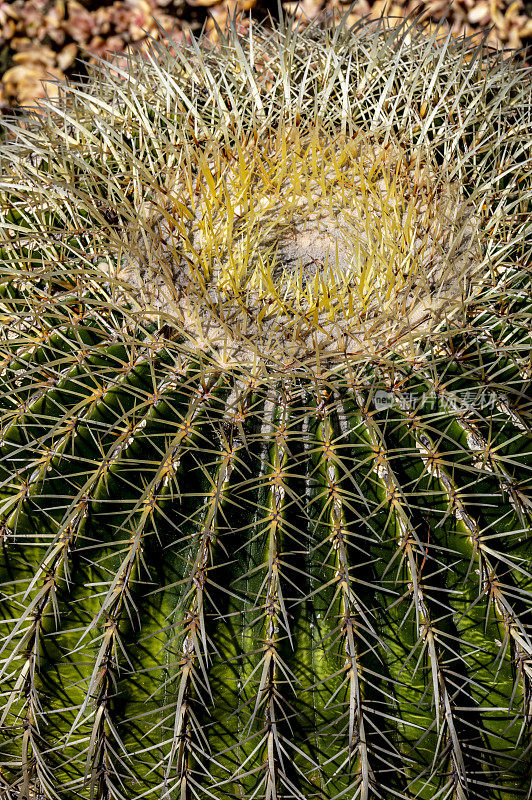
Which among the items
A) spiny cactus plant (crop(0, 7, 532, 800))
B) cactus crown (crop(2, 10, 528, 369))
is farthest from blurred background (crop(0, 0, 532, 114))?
spiny cactus plant (crop(0, 7, 532, 800))

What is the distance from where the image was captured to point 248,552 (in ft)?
4.00

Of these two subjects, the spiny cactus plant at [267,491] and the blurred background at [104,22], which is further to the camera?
the blurred background at [104,22]

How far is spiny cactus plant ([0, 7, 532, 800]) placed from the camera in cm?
117

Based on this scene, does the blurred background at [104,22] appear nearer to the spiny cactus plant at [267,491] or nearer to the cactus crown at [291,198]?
the cactus crown at [291,198]

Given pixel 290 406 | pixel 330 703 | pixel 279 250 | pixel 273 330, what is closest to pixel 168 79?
pixel 279 250

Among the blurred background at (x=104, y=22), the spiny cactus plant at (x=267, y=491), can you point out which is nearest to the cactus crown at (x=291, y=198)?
the spiny cactus plant at (x=267, y=491)

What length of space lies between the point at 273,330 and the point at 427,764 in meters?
0.80

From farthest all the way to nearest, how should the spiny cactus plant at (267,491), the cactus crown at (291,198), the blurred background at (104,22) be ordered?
the blurred background at (104,22) → the cactus crown at (291,198) → the spiny cactus plant at (267,491)

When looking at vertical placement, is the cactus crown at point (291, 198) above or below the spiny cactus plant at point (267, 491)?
above

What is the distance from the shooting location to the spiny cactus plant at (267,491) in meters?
1.17

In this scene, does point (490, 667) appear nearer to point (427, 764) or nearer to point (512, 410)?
point (427, 764)

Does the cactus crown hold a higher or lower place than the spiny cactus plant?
higher

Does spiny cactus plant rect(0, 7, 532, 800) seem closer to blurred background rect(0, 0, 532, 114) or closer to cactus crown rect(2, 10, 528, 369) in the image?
cactus crown rect(2, 10, 528, 369)

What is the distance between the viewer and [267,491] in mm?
1250
